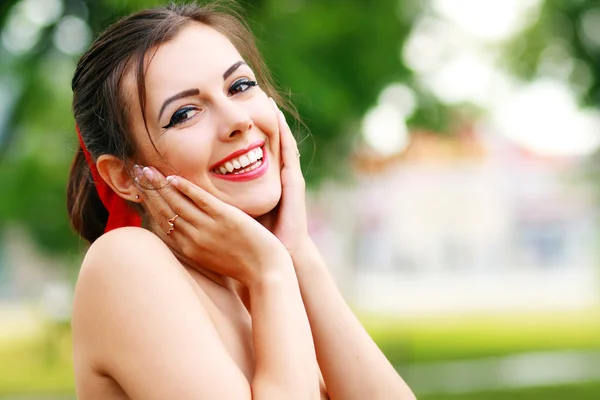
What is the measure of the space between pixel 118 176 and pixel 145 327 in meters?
0.49

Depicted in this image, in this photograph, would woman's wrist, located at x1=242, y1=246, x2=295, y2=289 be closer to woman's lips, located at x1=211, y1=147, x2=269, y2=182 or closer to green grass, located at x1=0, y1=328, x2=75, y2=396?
woman's lips, located at x1=211, y1=147, x2=269, y2=182

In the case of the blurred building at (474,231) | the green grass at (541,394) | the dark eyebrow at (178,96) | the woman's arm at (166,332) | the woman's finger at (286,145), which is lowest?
the woman's arm at (166,332)

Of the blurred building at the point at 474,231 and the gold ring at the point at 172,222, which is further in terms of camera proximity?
the blurred building at the point at 474,231

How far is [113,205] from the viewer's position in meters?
2.44

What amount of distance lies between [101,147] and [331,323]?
75cm

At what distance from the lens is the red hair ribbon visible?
2.42m

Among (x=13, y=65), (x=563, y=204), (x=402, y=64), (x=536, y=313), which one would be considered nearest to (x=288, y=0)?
(x=402, y=64)

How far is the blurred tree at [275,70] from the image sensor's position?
7.81 metres

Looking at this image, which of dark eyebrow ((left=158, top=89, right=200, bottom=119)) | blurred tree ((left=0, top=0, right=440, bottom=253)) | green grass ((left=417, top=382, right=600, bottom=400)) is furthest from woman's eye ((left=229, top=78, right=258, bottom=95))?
green grass ((left=417, top=382, right=600, bottom=400))

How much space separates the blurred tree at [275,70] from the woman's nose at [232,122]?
16.7 feet

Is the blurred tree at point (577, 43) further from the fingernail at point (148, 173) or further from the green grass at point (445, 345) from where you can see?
the fingernail at point (148, 173)

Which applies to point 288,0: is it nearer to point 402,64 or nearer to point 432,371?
point 402,64

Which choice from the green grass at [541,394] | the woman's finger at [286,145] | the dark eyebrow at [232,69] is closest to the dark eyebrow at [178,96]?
the dark eyebrow at [232,69]

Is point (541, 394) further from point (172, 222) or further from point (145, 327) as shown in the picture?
point (145, 327)
